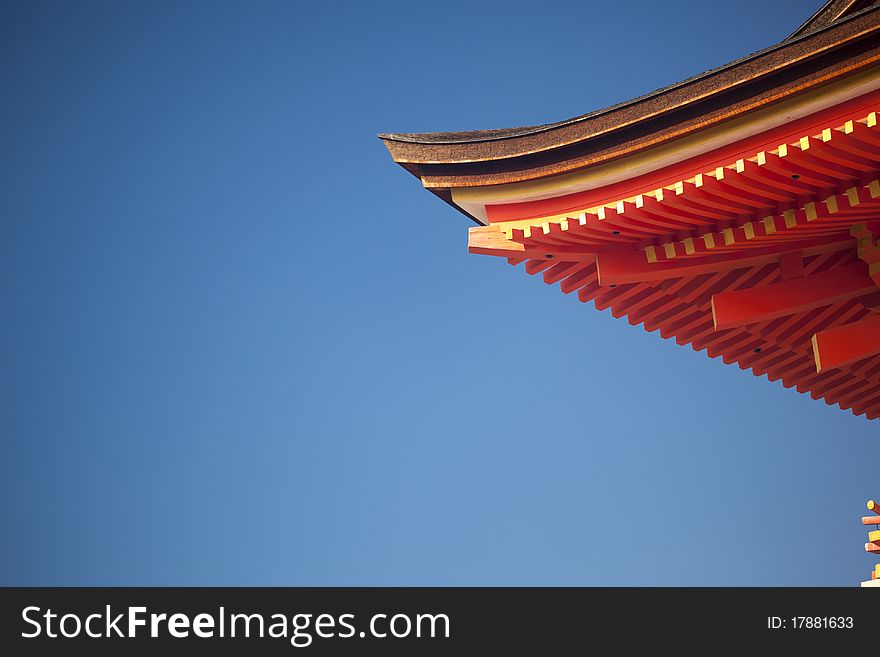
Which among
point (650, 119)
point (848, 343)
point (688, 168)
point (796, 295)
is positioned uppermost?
point (650, 119)

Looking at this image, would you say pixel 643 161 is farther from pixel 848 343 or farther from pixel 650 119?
pixel 848 343

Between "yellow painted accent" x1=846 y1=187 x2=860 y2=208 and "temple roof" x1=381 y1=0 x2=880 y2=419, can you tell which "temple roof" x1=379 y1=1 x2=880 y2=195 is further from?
"yellow painted accent" x1=846 y1=187 x2=860 y2=208

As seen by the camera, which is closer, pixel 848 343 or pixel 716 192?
pixel 716 192

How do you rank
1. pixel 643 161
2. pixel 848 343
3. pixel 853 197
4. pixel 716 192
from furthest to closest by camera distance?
pixel 848 343
pixel 643 161
pixel 716 192
pixel 853 197

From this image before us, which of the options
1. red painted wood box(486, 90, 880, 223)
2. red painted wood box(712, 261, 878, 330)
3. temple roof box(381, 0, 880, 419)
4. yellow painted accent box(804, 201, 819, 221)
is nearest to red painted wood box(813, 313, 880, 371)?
temple roof box(381, 0, 880, 419)

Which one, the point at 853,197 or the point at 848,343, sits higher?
the point at 853,197

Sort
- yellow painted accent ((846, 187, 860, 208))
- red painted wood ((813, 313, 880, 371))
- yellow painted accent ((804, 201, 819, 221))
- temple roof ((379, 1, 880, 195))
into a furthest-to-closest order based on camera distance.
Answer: red painted wood ((813, 313, 880, 371))
yellow painted accent ((804, 201, 819, 221))
yellow painted accent ((846, 187, 860, 208))
temple roof ((379, 1, 880, 195))

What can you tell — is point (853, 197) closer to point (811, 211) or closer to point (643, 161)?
point (811, 211)

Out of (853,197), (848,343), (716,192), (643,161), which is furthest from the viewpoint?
(848,343)

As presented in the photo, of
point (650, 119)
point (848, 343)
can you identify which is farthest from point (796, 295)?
point (650, 119)

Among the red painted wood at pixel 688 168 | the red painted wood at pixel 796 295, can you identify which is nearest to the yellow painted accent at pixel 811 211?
the red painted wood at pixel 688 168
